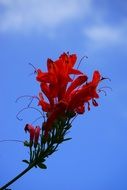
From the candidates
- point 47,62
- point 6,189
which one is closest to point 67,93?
point 47,62

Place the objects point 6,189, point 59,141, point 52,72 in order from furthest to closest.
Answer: point 52,72 → point 59,141 → point 6,189

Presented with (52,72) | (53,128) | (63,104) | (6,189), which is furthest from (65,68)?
(6,189)

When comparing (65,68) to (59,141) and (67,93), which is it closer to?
(67,93)

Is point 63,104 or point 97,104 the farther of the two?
point 97,104

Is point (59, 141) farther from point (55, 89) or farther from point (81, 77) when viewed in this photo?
point (81, 77)

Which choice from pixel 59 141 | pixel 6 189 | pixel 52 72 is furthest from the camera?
pixel 52 72

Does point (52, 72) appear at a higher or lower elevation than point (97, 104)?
higher

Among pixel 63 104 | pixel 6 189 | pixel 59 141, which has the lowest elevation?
pixel 6 189
